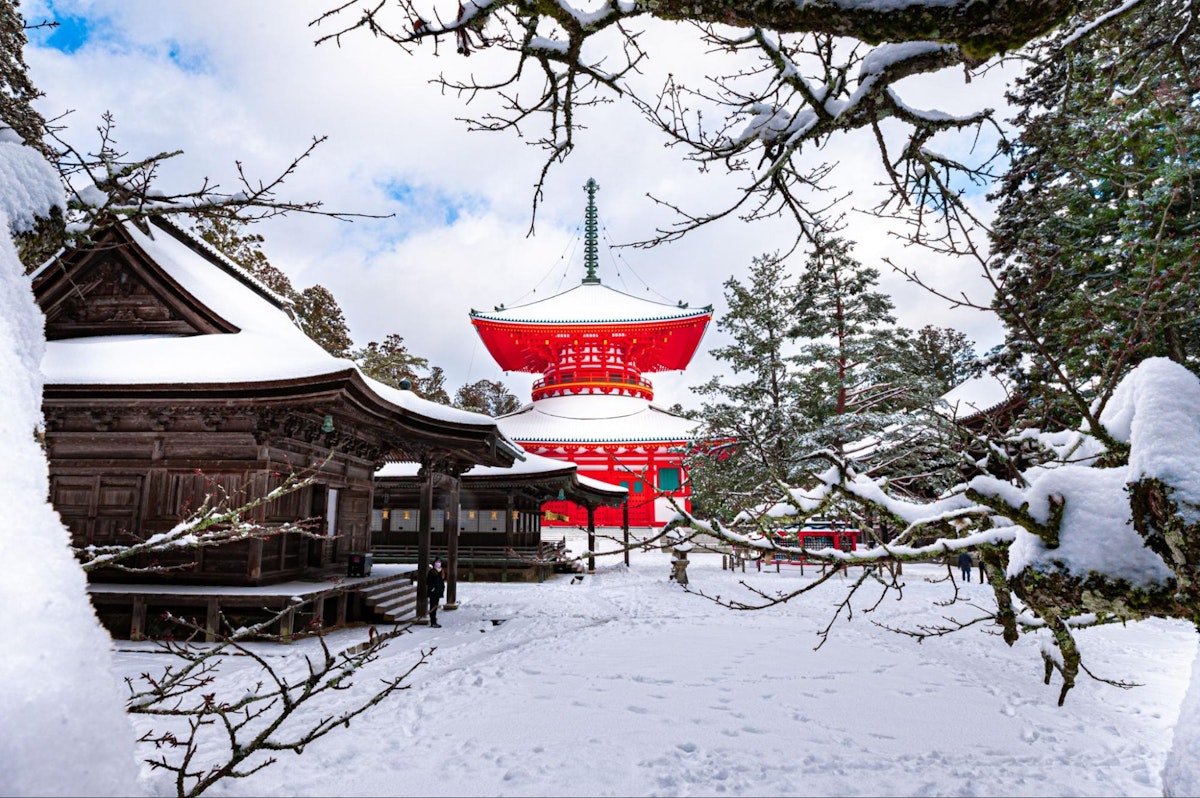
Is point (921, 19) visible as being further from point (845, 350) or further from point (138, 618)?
point (845, 350)

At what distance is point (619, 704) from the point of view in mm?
6480

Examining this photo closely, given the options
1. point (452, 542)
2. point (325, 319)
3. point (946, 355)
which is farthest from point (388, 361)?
point (946, 355)

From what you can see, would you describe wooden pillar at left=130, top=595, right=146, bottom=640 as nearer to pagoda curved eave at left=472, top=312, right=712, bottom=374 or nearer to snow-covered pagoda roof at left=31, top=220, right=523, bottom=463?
snow-covered pagoda roof at left=31, top=220, right=523, bottom=463

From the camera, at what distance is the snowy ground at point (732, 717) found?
4.68 m

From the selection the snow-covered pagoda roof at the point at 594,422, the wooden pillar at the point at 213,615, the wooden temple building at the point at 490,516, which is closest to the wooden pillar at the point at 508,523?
the wooden temple building at the point at 490,516

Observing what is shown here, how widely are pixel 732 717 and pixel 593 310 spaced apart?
28.9 m

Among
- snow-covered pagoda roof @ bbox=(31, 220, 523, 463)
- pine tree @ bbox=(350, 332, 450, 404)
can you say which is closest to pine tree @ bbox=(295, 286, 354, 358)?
pine tree @ bbox=(350, 332, 450, 404)

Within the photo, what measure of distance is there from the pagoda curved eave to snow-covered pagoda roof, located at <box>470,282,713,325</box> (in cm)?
21

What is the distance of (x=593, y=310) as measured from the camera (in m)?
33.7

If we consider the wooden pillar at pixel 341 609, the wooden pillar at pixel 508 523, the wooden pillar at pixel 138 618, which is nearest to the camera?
the wooden pillar at pixel 138 618

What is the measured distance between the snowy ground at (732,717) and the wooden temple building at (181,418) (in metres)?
1.38

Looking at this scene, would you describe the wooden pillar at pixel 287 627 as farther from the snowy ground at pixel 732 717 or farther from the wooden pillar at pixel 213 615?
the wooden pillar at pixel 213 615

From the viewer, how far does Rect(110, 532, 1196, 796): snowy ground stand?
4.68 m

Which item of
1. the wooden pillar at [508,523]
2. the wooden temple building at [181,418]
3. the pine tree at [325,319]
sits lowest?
the wooden pillar at [508,523]
